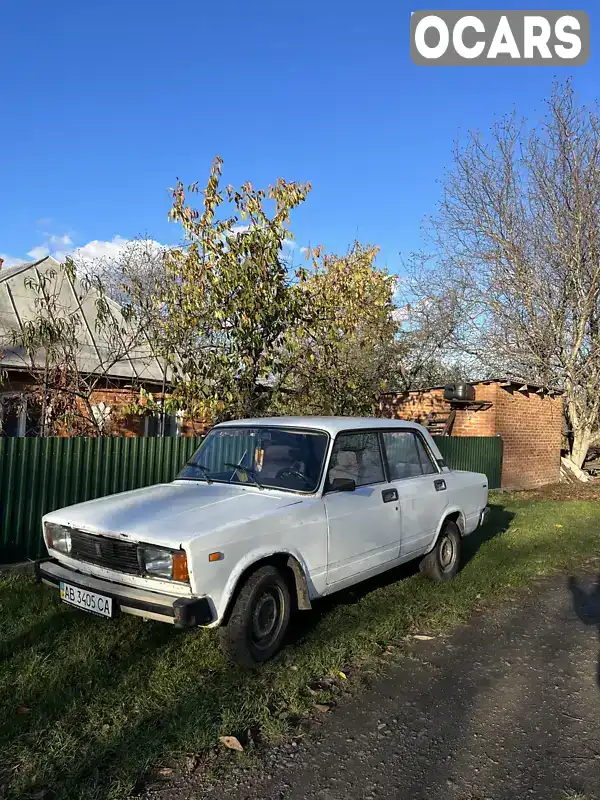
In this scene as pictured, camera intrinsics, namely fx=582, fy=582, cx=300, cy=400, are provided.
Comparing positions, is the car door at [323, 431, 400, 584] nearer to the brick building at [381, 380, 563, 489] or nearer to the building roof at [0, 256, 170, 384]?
the building roof at [0, 256, 170, 384]

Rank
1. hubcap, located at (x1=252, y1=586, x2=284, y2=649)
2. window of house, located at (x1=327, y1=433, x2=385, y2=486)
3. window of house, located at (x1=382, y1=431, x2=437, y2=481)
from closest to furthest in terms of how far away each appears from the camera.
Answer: hubcap, located at (x1=252, y1=586, x2=284, y2=649) → window of house, located at (x1=327, y1=433, x2=385, y2=486) → window of house, located at (x1=382, y1=431, x2=437, y2=481)

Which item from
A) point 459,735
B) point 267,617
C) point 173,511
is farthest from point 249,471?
point 459,735

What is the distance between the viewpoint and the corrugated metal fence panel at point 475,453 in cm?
1369

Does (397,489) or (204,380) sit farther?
(204,380)

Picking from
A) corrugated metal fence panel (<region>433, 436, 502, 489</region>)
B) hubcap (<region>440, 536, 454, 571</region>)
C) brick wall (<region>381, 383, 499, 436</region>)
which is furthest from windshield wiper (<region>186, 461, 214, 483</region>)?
brick wall (<region>381, 383, 499, 436</region>)

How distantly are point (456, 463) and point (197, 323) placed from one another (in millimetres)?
7937

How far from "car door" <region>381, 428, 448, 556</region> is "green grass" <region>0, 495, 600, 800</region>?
0.61 metres

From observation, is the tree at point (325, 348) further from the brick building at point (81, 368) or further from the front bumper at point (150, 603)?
the front bumper at point (150, 603)

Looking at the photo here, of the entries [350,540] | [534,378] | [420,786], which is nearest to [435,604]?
[350,540]

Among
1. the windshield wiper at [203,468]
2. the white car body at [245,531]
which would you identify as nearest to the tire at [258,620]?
the white car body at [245,531]

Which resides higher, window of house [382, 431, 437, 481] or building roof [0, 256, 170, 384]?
building roof [0, 256, 170, 384]

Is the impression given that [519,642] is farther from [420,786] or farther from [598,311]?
[598,311]

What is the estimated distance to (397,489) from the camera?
544 cm

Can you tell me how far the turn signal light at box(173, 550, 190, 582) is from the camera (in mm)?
3553
